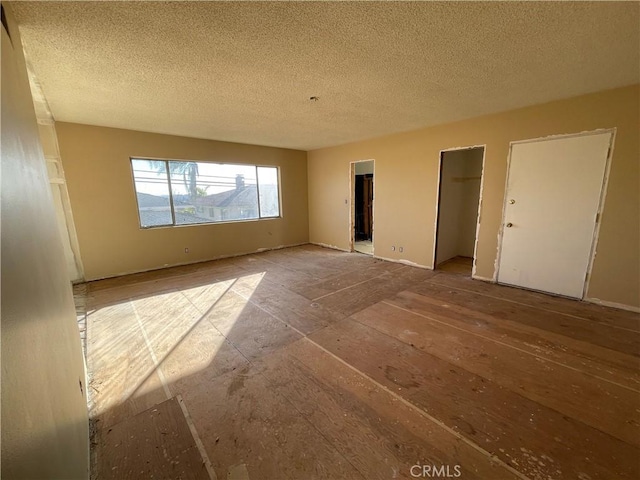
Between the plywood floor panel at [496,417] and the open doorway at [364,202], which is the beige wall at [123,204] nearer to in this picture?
the open doorway at [364,202]

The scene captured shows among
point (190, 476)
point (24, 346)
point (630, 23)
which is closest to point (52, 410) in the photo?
point (24, 346)

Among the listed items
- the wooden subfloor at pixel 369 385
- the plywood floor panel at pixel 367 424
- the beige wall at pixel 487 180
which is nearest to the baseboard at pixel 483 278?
the beige wall at pixel 487 180

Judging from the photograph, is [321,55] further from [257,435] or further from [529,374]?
[529,374]

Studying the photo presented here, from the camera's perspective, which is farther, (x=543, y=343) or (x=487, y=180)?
(x=487, y=180)

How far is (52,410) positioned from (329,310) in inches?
93.7

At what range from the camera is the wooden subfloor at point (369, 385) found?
1367 mm

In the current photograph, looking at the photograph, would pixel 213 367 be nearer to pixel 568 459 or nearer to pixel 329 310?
pixel 329 310

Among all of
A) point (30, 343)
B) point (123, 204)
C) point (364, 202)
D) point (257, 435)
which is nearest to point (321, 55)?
point (30, 343)

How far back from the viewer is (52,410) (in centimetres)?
89

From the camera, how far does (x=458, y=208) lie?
16.8 ft

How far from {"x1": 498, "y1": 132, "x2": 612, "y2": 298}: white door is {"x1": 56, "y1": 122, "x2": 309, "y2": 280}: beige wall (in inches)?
190

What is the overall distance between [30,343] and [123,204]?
4.35 m

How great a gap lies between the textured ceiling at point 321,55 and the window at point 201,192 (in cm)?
131

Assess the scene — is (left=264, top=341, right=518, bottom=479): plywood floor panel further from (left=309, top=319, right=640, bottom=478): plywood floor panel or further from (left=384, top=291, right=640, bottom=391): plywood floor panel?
(left=384, top=291, right=640, bottom=391): plywood floor panel
